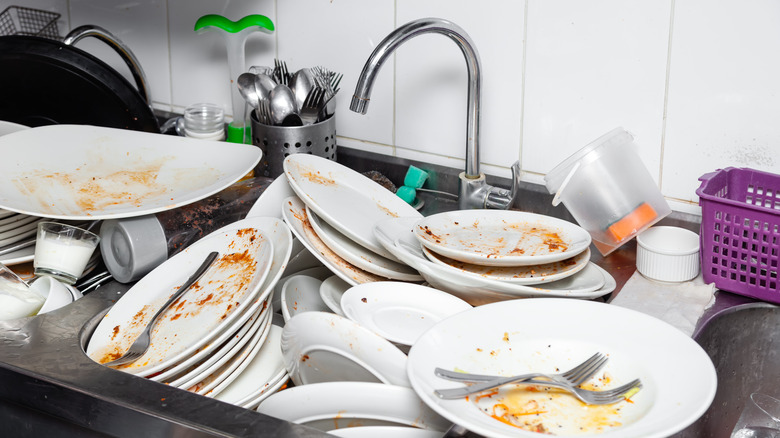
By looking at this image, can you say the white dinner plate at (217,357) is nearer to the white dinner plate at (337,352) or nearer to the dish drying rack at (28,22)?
the white dinner plate at (337,352)

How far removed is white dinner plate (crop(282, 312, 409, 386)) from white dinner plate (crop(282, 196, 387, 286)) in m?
0.16

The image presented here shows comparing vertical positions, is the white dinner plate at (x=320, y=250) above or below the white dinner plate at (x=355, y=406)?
above

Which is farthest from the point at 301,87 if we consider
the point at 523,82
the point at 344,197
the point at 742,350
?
the point at 742,350

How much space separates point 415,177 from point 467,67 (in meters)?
0.24

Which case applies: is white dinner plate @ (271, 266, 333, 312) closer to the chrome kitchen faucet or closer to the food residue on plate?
the chrome kitchen faucet

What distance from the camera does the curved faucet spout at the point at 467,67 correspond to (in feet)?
3.72

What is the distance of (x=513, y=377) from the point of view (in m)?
0.76

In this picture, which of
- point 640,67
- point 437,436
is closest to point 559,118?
point 640,67

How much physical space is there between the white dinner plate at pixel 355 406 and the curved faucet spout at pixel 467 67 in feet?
1.55

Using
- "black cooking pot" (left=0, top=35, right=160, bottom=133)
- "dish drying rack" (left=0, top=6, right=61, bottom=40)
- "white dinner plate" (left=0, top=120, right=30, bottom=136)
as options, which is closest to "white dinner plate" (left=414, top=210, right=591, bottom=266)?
"black cooking pot" (left=0, top=35, right=160, bottom=133)

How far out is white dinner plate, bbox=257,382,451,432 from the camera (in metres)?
0.77

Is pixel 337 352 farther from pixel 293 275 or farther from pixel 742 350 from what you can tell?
pixel 742 350

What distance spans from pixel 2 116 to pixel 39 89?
0.40 feet

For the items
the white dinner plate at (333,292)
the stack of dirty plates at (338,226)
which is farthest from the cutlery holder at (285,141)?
the white dinner plate at (333,292)
